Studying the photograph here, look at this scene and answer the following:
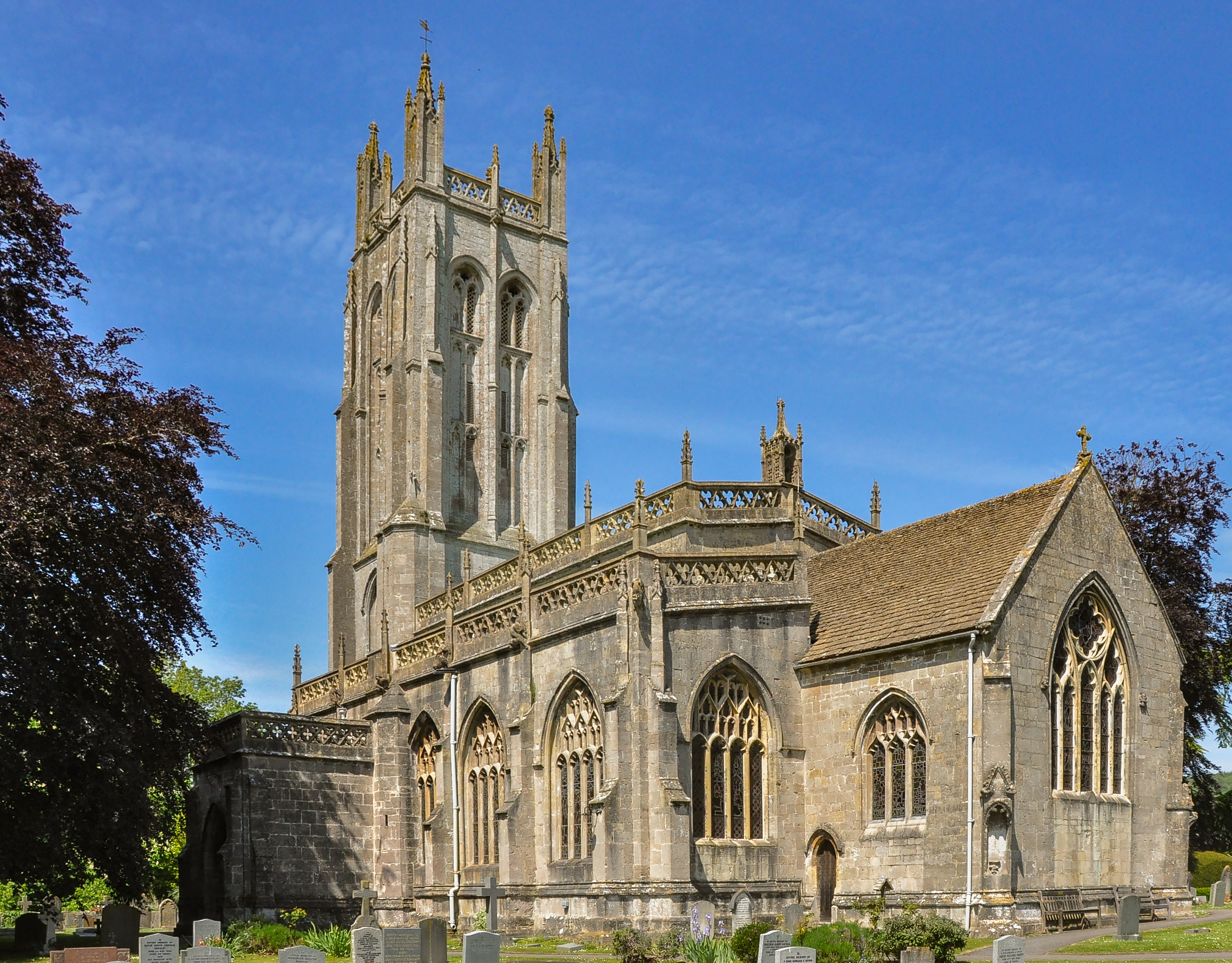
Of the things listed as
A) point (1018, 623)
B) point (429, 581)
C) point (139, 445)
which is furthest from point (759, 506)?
point (429, 581)

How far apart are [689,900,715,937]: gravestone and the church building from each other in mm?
769

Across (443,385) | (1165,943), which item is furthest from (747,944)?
(443,385)

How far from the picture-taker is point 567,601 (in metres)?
30.3

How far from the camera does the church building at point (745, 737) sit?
25562 mm

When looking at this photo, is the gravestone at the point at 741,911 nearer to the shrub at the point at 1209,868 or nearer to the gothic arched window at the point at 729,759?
the gothic arched window at the point at 729,759

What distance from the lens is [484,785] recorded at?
33.8 m

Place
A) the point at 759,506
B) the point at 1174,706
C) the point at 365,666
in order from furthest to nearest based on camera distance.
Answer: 1. the point at 365,666
2. the point at 759,506
3. the point at 1174,706

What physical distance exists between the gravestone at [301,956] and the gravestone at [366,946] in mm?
2376

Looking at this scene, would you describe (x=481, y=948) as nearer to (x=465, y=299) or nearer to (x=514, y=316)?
(x=465, y=299)

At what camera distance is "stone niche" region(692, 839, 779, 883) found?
2700cm

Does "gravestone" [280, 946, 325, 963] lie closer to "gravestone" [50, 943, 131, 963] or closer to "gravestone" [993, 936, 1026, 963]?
"gravestone" [50, 943, 131, 963]

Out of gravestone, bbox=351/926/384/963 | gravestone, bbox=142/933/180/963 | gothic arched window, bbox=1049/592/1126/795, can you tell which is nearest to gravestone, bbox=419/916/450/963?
gravestone, bbox=351/926/384/963

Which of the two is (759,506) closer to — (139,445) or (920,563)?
(920,563)

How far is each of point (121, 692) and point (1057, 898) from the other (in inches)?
737
